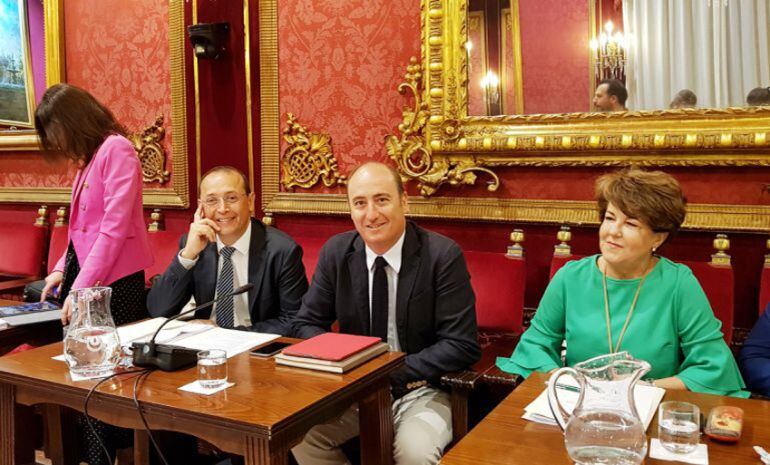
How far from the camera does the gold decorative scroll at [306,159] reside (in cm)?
353

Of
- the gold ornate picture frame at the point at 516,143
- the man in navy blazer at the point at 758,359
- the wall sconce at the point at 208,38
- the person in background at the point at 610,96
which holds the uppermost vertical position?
the wall sconce at the point at 208,38

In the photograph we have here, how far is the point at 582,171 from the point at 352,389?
5.36 ft

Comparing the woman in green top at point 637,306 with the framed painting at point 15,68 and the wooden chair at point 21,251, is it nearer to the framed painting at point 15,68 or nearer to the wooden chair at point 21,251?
the wooden chair at point 21,251

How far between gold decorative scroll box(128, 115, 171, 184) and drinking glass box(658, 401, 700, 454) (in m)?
3.30

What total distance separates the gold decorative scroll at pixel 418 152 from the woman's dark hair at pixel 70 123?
126cm

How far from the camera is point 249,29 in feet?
12.1

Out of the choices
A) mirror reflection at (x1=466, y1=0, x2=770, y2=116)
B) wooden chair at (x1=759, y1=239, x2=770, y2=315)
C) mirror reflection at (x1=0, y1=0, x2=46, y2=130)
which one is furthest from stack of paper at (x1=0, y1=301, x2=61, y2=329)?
wooden chair at (x1=759, y1=239, x2=770, y2=315)

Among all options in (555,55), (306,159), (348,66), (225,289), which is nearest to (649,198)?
(555,55)

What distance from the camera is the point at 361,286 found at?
2.33 m

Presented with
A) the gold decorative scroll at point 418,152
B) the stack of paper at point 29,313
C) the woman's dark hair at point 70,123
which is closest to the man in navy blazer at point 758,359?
the gold decorative scroll at point 418,152

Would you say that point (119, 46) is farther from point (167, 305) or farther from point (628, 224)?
point (628, 224)

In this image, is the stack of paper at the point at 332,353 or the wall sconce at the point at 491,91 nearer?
the stack of paper at the point at 332,353

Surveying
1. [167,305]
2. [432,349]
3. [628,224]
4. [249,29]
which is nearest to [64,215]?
[249,29]

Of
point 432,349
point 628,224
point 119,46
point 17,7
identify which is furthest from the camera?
A: point 17,7
